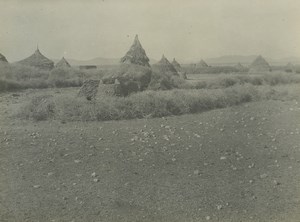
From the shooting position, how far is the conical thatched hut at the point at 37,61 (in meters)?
20.6

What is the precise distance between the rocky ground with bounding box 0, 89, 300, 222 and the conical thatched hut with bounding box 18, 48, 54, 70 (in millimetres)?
13907

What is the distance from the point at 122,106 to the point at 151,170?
113 inches

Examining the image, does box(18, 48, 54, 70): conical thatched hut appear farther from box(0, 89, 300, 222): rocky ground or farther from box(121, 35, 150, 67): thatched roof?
box(0, 89, 300, 222): rocky ground

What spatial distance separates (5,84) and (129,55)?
4.03 m

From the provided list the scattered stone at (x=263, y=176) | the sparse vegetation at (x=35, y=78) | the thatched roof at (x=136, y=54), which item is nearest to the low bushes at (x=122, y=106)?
the scattered stone at (x=263, y=176)

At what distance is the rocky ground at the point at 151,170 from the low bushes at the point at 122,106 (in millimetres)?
325

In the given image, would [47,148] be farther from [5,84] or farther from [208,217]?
[5,84]

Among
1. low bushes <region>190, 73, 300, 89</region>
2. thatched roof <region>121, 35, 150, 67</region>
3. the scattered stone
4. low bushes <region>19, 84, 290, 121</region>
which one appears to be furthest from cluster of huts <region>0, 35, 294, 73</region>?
the scattered stone

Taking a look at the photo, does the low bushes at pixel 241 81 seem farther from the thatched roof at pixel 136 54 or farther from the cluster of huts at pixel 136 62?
the thatched roof at pixel 136 54

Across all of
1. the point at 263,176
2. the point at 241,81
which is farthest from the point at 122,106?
the point at 241,81

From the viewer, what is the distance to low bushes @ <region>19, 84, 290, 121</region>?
24.4 ft

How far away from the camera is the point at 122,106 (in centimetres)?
777

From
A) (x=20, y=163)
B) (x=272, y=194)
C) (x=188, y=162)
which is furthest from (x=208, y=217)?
(x=20, y=163)

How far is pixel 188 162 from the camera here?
531 cm
